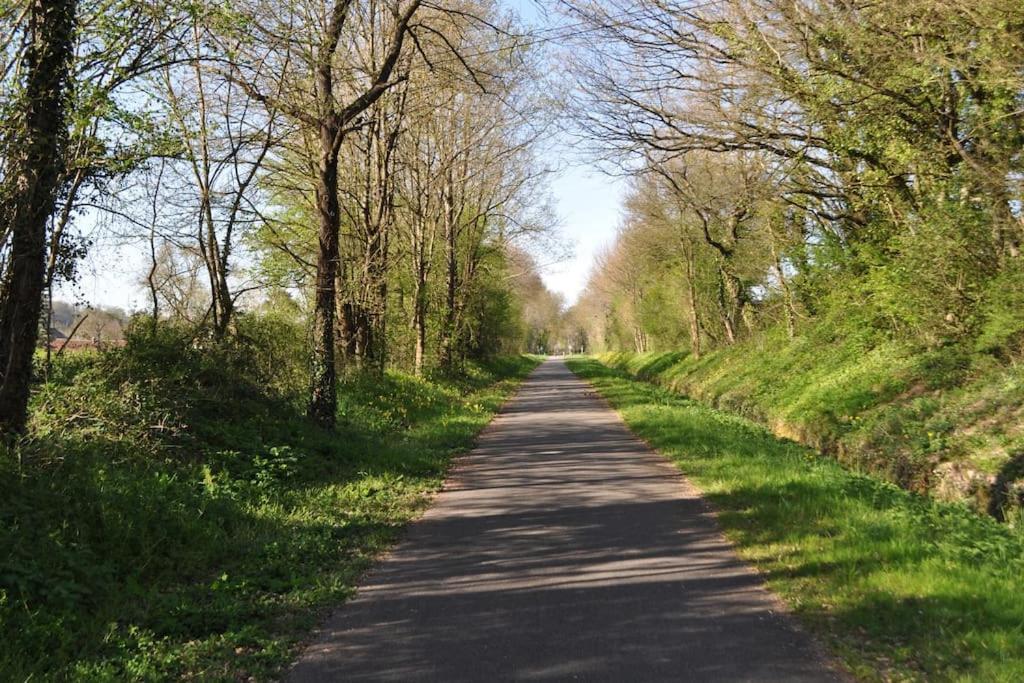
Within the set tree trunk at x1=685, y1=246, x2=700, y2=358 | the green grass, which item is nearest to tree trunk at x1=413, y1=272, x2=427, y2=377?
tree trunk at x1=685, y1=246, x2=700, y2=358

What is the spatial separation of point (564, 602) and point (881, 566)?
8.30 ft

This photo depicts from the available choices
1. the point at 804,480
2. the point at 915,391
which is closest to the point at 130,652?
the point at 804,480

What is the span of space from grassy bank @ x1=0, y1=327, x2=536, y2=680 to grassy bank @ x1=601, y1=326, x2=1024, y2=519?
7396 millimetres

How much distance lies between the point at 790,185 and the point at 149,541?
1698cm

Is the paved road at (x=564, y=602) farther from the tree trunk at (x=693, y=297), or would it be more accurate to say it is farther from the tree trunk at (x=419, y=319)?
the tree trunk at (x=693, y=297)

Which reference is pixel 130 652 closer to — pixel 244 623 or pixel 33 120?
pixel 244 623

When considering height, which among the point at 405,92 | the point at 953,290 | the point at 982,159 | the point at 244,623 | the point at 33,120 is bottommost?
the point at 244,623

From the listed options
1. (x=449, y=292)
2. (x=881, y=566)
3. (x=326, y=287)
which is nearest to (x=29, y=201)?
(x=326, y=287)

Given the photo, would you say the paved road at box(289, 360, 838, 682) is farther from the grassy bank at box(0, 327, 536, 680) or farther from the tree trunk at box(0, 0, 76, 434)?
the tree trunk at box(0, 0, 76, 434)

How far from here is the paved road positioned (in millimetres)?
4254

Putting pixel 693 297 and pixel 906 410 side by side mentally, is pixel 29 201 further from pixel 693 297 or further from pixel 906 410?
pixel 693 297

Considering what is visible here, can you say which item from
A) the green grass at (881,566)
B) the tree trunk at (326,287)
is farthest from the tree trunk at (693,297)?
the green grass at (881,566)

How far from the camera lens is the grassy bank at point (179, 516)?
466 centimetres

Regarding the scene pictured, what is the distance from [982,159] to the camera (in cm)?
1371
